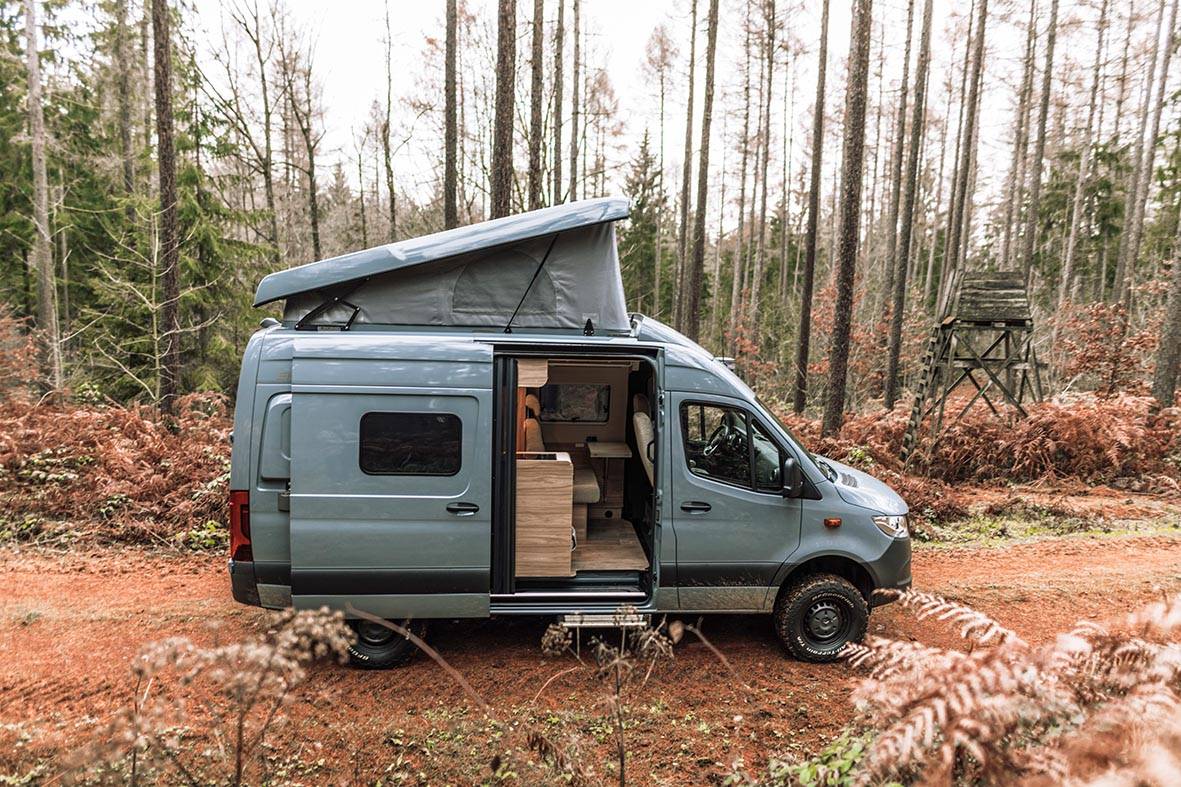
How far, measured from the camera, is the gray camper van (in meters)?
4.70

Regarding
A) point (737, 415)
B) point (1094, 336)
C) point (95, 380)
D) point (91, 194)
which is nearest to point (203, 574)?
point (737, 415)

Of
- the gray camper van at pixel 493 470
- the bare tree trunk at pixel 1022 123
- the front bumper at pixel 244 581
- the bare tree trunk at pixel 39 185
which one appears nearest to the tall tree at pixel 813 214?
the bare tree trunk at pixel 1022 123

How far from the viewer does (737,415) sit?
5.29 m

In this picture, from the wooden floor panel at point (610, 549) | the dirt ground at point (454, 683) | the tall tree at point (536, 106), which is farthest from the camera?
the tall tree at point (536, 106)

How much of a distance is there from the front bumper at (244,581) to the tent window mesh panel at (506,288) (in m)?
2.62

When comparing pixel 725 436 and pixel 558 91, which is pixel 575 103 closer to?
pixel 558 91

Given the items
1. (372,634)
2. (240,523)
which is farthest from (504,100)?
(372,634)

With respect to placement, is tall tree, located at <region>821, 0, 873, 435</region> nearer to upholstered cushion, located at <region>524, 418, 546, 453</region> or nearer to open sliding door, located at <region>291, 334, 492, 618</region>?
upholstered cushion, located at <region>524, 418, 546, 453</region>

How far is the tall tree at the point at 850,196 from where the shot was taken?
400 inches

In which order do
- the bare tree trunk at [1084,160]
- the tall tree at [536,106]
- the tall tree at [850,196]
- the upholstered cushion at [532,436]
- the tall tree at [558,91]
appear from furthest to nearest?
the bare tree trunk at [1084,160]
the tall tree at [558,91]
the tall tree at [536,106]
the tall tree at [850,196]
the upholstered cushion at [532,436]

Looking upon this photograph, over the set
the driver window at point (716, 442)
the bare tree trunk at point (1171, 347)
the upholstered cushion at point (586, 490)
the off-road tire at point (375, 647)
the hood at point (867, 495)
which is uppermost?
the bare tree trunk at point (1171, 347)

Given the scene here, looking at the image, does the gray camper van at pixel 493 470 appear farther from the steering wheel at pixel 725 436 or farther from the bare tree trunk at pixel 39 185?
the bare tree trunk at pixel 39 185

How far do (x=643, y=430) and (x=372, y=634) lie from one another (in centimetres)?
306

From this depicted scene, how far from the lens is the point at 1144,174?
22750 mm
